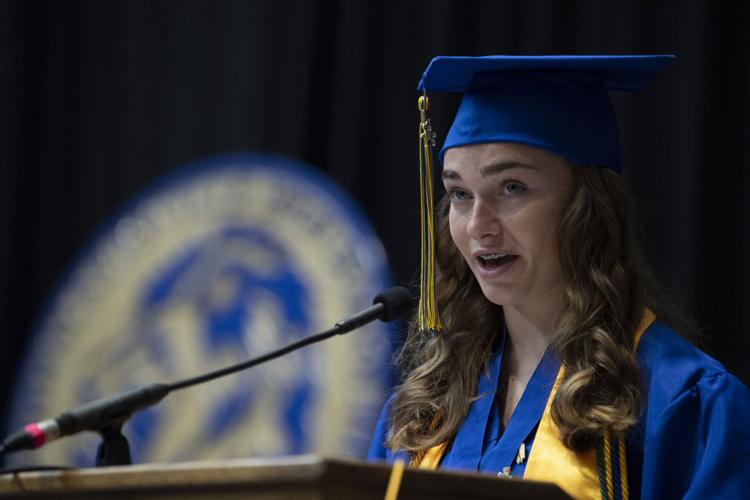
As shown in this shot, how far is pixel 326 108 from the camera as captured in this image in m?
3.36

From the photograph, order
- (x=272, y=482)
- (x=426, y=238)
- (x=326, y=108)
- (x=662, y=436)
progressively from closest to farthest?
(x=272, y=482)
(x=662, y=436)
(x=426, y=238)
(x=326, y=108)

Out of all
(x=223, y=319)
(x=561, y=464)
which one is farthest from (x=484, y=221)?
(x=223, y=319)

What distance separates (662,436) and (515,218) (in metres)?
0.48

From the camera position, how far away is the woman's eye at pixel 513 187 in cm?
205

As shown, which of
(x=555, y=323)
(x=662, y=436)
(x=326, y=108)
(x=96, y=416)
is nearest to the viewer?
(x=96, y=416)

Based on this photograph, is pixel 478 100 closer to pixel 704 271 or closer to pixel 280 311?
pixel 704 271

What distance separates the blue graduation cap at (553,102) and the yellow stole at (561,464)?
0.38 meters

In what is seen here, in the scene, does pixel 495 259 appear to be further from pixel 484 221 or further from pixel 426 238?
pixel 426 238

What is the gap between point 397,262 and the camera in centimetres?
315

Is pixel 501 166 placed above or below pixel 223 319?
above

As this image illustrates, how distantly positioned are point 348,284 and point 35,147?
1347mm

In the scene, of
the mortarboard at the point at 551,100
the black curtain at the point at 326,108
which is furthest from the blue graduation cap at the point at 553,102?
the black curtain at the point at 326,108

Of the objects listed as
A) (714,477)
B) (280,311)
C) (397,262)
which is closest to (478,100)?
(714,477)

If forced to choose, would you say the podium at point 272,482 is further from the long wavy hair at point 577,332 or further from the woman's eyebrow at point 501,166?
the woman's eyebrow at point 501,166
